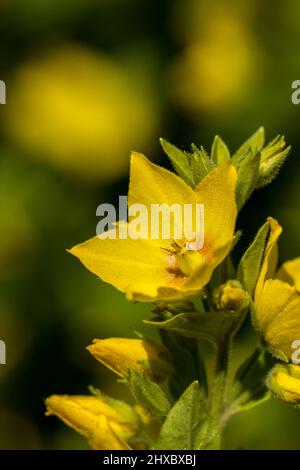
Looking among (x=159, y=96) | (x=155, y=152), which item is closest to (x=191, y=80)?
(x=159, y=96)

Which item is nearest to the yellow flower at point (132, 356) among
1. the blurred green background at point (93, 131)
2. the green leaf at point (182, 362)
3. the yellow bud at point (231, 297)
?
the green leaf at point (182, 362)

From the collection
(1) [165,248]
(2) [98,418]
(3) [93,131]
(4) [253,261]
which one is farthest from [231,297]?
(3) [93,131]

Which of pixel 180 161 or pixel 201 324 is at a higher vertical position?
pixel 180 161

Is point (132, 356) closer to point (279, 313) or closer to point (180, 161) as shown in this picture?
point (279, 313)

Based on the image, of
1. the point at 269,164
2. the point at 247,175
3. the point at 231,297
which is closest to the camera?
the point at 231,297

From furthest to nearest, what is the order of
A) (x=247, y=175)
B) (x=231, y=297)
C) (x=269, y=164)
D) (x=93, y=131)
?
(x=93, y=131), (x=269, y=164), (x=247, y=175), (x=231, y=297)

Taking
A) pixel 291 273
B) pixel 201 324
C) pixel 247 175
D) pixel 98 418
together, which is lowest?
pixel 98 418
